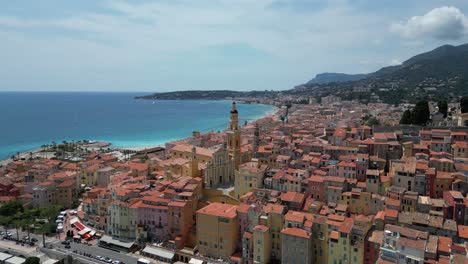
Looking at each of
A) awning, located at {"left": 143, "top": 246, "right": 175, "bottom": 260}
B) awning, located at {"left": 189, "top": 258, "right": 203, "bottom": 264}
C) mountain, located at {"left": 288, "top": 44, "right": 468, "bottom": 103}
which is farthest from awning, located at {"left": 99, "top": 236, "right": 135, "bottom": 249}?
mountain, located at {"left": 288, "top": 44, "right": 468, "bottom": 103}

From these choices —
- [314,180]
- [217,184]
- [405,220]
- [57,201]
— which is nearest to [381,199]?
[405,220]

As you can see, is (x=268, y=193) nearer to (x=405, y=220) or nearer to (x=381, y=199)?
(x=381, y=199)

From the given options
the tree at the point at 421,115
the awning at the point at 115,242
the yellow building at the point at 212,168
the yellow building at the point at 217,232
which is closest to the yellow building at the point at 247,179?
the yellow building at the point at 212,168

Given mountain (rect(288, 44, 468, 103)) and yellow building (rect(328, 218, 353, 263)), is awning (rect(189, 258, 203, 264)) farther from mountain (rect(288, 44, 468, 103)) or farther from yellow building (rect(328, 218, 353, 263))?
mountain (rect(288, 44, 468, 103))

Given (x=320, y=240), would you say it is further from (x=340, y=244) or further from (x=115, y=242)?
(x=115, y=242)

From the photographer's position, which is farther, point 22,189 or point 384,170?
point 22,189
